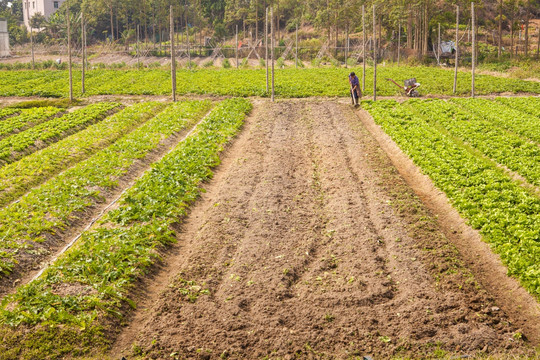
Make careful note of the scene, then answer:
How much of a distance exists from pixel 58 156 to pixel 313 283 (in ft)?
40.7

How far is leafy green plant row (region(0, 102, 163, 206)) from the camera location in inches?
645

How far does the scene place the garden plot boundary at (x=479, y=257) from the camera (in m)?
9.33

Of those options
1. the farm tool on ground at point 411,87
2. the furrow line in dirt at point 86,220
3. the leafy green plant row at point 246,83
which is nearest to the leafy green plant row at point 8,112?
the leafy green plant row at point 246,83

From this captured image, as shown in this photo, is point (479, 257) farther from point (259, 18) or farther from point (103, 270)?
point (259, 18)

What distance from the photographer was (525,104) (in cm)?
2819

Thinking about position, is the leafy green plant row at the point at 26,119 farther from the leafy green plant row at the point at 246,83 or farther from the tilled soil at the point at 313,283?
the tilled soil at the point at 313,283

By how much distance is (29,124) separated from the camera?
26453 millimetres

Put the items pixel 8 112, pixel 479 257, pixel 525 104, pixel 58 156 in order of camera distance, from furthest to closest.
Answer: pixel 8 112
pixel 525 104
pixel 58 156
pixel 479 257

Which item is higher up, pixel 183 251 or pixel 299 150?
pixel 299 150

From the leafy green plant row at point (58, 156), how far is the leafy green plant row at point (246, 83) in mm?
11257

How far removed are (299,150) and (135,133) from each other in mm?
6769

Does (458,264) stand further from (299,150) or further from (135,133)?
(135,133)

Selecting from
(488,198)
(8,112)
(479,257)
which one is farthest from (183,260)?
(8,112)

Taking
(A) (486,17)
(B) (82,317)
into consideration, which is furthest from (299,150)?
(A) (486,17)
